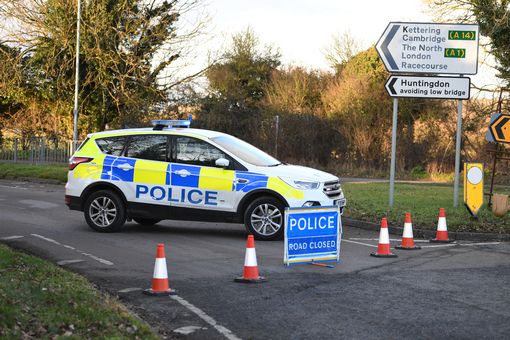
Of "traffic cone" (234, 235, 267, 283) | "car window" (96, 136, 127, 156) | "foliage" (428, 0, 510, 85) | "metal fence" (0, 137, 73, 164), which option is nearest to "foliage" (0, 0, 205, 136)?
"metal fence" (0, 137, 73, 164)

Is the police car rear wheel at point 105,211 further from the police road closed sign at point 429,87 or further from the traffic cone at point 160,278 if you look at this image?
the police road closed sign at point 429,87

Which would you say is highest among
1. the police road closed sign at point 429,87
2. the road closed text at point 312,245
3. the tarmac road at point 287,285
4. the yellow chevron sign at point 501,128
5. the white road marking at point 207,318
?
the police road closed sign at point 429,87

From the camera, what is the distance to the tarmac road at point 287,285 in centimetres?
654

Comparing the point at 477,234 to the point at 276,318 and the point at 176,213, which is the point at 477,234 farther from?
the point at 276,318

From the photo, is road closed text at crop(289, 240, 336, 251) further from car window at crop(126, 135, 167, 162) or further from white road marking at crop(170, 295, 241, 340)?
car window at crop(126, 135, 167, 162)

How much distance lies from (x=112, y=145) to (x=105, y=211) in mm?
1197

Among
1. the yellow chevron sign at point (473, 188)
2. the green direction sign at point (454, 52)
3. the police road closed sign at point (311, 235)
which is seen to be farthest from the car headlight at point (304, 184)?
the green direction sign at point (454, 52)

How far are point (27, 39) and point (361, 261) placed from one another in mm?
27734

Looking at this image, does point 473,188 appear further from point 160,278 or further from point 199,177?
point 160,278

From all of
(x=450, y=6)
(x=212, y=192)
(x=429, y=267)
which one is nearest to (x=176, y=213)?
(x=212, y=192)

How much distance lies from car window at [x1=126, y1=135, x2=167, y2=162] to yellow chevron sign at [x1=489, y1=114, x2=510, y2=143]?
289 inches

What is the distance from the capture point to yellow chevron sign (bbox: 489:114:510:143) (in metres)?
15.8

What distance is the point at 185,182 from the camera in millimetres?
12523

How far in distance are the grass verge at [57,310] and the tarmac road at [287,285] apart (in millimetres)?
390
